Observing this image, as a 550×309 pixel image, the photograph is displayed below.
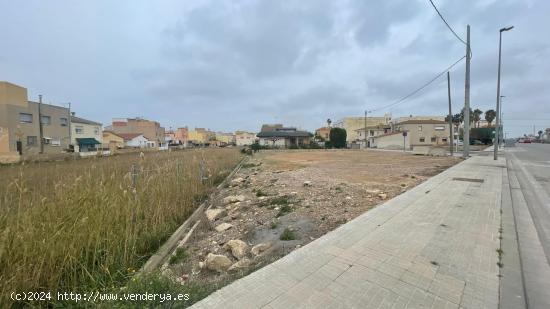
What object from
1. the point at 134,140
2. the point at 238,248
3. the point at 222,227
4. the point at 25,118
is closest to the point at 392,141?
the point at 222,227

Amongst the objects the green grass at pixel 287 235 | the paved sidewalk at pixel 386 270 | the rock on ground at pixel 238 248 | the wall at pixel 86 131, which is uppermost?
the wall at pixel 86 131

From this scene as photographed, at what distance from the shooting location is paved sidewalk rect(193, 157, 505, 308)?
2.67 m

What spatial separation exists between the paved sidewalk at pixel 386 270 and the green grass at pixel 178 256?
82.6 inches

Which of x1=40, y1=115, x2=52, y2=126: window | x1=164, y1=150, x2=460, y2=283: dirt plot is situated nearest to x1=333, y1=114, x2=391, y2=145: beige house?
x1=40, y1=115, x2=52, y2=126: window

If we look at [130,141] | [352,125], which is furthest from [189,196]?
[352,125]

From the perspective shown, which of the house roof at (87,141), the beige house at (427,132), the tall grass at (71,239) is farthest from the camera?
the beige house at (427,132)

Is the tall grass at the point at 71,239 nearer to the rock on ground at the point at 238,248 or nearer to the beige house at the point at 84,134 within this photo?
the rock on ground at the point at 238,248

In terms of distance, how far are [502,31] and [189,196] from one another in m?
24.1

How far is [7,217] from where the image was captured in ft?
11.8

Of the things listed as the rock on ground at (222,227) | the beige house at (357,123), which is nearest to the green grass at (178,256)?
the rock on ground at (222,227)

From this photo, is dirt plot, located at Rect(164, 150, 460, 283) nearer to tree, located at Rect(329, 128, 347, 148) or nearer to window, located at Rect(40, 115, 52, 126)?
window, located at Rect(40, 115, 52, 126)

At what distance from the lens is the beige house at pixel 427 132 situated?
62906mm

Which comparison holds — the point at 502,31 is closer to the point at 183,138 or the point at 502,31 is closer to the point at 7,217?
the point at 7,217

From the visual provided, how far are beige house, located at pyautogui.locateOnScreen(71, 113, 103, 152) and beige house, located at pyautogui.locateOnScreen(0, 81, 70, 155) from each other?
285 cm
